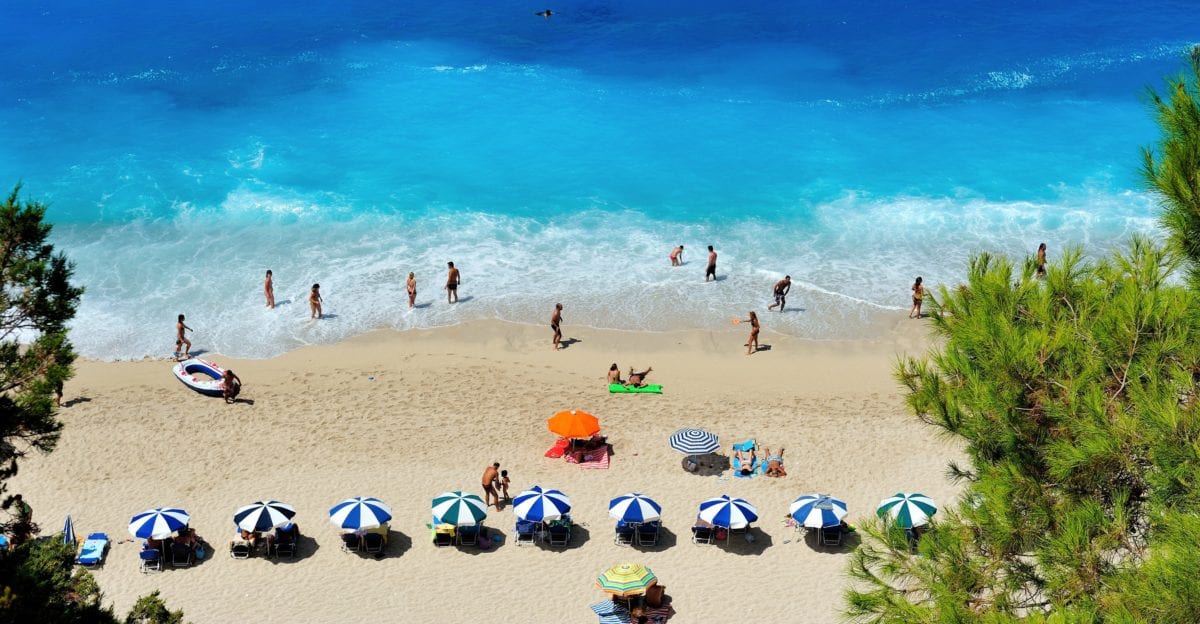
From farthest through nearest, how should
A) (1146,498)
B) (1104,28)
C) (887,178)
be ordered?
(1104,28) → (887,178) → (1146,498)

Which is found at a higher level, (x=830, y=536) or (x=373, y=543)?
(x=830, y=536)

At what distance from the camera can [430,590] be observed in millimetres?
20688

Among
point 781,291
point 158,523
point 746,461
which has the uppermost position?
point 781,291

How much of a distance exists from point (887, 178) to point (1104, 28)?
26123 mm

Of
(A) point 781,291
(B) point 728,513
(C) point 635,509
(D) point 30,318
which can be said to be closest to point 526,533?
(C) point 635,509

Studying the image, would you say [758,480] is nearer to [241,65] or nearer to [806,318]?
[806,318]

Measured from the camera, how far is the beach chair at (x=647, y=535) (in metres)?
21.8

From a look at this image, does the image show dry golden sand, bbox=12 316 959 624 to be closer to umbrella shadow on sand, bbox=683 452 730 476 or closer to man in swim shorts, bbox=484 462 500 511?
umbrella shadow on sand, bbox=683 452 730 476

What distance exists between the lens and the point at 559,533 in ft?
71.6

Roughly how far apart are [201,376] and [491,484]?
372 inches

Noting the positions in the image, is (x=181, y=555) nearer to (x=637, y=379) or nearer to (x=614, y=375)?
(x=614, y=375)

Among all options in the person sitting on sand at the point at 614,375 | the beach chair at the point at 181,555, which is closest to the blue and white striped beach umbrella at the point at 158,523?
the beach chair at the point at 181,555

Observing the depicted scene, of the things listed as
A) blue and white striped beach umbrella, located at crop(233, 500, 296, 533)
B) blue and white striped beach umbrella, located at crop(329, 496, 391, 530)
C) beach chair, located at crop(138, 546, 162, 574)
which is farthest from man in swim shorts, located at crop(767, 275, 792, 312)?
beach chair, located at crop(138, 546, 162, 574)

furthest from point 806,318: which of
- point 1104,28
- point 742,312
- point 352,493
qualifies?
point 1104,28
